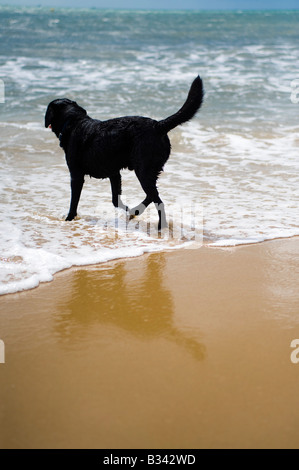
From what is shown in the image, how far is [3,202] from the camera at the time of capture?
512cm

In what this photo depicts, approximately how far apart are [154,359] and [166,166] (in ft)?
14.8

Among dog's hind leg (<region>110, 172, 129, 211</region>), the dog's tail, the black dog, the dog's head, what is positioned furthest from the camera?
dog's hind leg (<region>110, 172, 129, 211</region>)

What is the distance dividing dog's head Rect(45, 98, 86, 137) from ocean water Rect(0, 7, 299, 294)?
2.80ft

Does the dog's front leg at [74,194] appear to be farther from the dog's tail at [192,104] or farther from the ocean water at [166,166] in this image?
the dog's tail at [192,104]

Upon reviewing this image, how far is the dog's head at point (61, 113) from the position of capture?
4617 millimetres

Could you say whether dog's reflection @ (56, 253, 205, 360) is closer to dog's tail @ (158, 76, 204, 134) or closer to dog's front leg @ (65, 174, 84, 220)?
dog's front leg @ (65, 174, 84, 220)

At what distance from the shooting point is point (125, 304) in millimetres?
3039

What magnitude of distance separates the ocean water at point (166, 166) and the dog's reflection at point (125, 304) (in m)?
0.28

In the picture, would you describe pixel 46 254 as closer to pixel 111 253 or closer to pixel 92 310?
pixel 111 253

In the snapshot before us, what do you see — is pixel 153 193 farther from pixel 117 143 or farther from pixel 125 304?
pixel 125 304

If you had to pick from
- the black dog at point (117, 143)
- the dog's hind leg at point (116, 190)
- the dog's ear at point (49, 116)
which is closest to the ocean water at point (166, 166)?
the dog's hind leg at point (116, 190)

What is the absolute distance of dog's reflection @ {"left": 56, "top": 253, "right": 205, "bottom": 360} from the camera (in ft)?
8.86

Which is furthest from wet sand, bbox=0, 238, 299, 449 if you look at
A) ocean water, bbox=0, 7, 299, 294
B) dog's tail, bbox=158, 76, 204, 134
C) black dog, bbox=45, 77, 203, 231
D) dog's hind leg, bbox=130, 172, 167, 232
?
dog's tail, bbox=158, 76, 204, 134

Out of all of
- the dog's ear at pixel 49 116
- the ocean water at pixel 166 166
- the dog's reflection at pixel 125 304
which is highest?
the dog's ear at pixel 49 116
